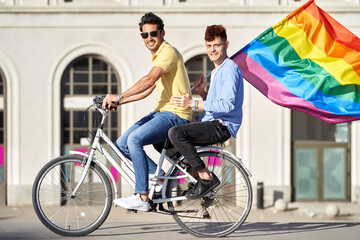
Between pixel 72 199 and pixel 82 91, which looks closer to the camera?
pixel 72 199

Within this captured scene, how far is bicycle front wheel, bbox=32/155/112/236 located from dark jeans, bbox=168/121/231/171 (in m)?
0.82

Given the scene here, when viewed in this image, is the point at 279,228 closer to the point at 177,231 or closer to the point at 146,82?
the point at 177,231

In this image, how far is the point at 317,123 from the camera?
1548 centimetres

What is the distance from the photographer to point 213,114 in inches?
229

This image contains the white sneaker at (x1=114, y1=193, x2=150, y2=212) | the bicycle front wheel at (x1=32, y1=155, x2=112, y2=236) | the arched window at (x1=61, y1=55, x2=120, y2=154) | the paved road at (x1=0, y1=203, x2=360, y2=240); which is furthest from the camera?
the arched window at (x1=61, y1=55, x2=120, y2=154)

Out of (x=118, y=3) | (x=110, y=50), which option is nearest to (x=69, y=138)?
(x=110, y=50)

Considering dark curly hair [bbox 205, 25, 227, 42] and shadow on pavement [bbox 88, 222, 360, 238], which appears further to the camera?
shadow on pavement [bbox 88, 222, 360, 238]

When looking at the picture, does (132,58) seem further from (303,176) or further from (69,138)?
(303,176)

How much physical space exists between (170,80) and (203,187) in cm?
106

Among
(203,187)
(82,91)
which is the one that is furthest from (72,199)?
(82,91)

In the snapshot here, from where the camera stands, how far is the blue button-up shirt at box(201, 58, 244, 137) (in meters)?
5.60

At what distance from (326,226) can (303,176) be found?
871 cm

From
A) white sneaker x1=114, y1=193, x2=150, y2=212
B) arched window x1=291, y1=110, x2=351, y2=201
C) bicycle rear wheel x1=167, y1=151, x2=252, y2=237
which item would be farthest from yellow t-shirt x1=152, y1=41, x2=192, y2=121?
arched window x1=291, y1=110, x2=351, y2=201

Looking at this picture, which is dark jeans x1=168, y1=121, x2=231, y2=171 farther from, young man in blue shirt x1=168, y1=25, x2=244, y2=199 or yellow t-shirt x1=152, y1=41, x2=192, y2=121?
yellow t-shirt x1=152, y1=41, x2=192, y2=121
